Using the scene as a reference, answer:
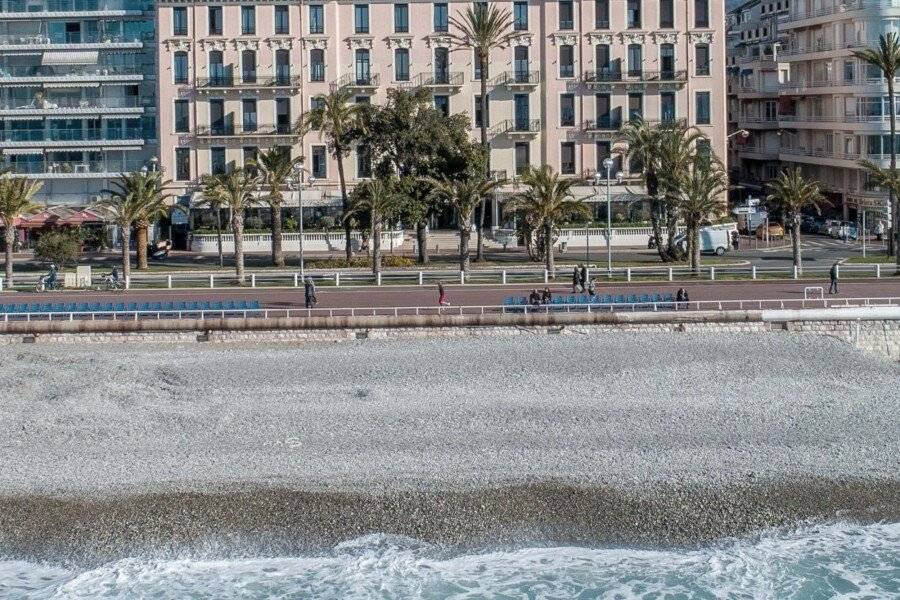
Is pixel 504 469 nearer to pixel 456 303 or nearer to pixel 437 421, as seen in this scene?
pixel 437 421

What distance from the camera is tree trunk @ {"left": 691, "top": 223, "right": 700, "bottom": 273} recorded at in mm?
72425

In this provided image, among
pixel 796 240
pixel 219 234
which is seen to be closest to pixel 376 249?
pixel 219 234

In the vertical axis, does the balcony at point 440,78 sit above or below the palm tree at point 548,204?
above

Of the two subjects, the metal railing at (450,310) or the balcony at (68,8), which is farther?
the balcony at (68,8)

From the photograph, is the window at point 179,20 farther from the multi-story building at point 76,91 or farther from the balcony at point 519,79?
the balcony at point 519,79

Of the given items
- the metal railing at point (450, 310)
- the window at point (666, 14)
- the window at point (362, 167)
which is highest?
the window at point (666, 14)

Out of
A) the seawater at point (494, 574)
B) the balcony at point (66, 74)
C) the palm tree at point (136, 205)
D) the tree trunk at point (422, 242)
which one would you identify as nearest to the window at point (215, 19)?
the balcony at point (66, 74)

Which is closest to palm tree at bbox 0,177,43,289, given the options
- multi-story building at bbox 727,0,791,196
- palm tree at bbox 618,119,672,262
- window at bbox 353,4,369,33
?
window at bbox 353,4,369,33

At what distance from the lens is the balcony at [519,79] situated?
309 feet

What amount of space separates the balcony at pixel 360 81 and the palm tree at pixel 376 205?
1703 centimetres

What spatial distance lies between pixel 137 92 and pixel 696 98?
1499 inches

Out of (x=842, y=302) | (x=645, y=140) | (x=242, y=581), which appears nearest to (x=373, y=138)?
(x=645, y=140)

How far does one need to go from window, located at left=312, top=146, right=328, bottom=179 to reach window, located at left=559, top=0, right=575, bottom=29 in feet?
57.1

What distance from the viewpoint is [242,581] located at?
3656 centimetres
